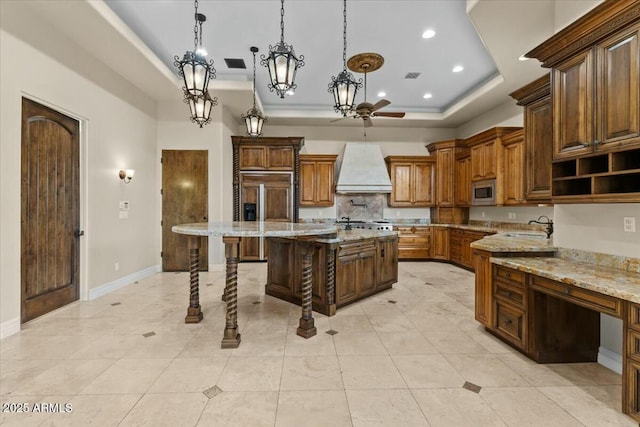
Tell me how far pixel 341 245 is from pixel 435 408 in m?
1.89

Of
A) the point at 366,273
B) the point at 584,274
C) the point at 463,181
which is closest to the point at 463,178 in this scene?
the point at 463,181

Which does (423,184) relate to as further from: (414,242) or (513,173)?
(513,173)

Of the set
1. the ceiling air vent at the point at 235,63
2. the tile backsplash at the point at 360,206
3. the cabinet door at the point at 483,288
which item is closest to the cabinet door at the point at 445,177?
the tile backsplash at the point at 360,206

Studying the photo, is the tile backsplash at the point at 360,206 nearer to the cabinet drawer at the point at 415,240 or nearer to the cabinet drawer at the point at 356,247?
the cabinet drawer at the point at 415,240

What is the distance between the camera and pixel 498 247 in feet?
8.73

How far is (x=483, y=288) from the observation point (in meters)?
2.87

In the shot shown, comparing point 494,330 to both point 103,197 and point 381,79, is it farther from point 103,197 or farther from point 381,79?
point 103,197

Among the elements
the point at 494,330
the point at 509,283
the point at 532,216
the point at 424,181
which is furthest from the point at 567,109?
the point at 424,181

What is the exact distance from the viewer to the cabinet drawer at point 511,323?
2.40m

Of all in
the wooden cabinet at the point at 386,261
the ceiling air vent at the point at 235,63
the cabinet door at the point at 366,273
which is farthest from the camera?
the ceiling air vent at the point at 235,63

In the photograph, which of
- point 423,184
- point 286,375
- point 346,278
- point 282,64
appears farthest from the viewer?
point 423,184

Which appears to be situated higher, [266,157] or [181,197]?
[266,157]

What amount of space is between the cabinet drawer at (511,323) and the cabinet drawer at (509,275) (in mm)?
241

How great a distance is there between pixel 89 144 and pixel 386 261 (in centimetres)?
456
